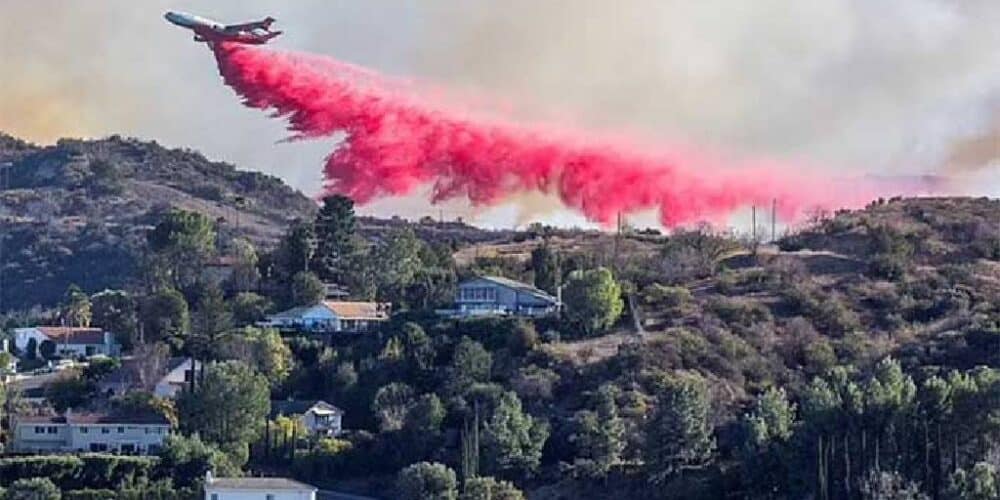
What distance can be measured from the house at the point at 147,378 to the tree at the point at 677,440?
22.6 metres

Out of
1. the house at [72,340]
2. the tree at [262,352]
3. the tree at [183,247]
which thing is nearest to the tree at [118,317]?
the house at [72,340]

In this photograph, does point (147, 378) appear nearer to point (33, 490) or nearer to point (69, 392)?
point (69, 392)

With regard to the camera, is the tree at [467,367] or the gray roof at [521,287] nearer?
the tree at [467,367]

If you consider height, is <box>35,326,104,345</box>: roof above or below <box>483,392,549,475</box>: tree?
above

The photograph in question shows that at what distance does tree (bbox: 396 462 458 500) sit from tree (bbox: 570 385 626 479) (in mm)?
5359

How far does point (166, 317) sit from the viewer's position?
106312mm

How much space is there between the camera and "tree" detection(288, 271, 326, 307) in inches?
4395

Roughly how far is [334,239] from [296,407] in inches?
1027

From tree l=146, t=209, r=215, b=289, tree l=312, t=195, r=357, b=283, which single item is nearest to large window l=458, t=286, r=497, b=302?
tree l=312, t=195, r=357, b=283

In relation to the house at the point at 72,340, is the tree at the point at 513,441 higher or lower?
lower

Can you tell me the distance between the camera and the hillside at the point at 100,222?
6348 inches

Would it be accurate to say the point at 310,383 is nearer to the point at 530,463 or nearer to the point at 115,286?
the point at 530,463

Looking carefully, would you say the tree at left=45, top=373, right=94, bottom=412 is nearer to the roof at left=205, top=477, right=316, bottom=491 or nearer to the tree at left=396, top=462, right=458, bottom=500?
the roof at left=205, top=477, right=316, bottom=491

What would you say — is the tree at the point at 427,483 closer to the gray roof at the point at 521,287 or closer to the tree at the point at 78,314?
the gray roof at the point at 521,287
